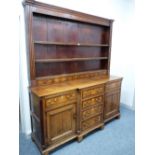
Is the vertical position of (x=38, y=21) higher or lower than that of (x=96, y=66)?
higher

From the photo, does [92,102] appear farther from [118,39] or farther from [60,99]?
[118,39]

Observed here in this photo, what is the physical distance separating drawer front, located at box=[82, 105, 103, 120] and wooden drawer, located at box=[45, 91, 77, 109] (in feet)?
1.18

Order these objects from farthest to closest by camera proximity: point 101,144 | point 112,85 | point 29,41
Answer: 1. point 112,85
2. point 101,144
3. point 29,41

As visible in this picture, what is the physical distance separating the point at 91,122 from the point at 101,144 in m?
0.37

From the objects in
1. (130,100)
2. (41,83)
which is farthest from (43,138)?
(130,100)

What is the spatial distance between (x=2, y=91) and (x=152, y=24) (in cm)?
65

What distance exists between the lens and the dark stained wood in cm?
186

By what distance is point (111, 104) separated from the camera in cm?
268

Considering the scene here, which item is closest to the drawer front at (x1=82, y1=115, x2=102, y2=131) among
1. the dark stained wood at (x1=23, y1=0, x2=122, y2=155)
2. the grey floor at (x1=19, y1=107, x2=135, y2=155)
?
the dark stained wood at (x1=23, y1=0, x2=122, y2=155)

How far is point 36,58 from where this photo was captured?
6.80 feet

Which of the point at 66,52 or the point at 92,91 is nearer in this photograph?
the point at 92,91

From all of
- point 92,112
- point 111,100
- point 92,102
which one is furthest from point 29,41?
point 111,100

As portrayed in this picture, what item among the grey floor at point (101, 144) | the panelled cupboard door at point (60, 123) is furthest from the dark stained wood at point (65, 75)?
the grey floor at point (101, 144)

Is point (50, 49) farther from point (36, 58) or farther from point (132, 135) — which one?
point (132, 135)
